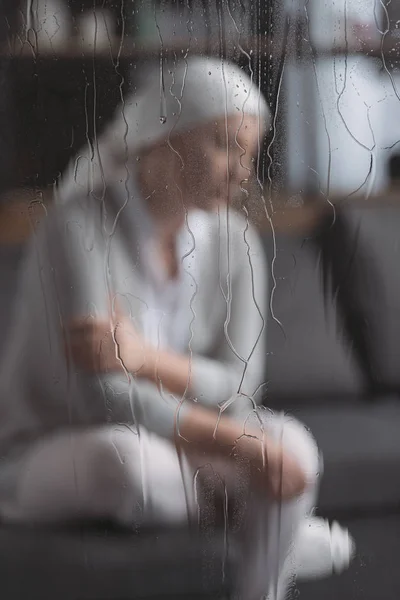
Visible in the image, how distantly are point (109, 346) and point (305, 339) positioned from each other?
0.21 metres

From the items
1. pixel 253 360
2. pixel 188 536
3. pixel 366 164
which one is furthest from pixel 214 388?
pixel 366 164

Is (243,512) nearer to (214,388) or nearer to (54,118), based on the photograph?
(214,388)

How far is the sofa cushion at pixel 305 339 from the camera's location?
0.64m

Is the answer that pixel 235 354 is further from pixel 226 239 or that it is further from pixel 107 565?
pixel 107 565

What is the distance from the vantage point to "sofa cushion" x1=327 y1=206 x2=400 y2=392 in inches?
25.2

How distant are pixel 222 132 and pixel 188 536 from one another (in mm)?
424

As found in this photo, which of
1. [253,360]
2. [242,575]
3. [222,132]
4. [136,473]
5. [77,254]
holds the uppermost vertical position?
[222,132]

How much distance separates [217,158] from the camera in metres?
0.62

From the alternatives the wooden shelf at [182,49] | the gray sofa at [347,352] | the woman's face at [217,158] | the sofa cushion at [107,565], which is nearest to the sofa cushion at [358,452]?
the gray sofa at [347,352]

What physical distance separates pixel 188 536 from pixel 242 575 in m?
0.08

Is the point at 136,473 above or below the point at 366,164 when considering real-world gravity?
below

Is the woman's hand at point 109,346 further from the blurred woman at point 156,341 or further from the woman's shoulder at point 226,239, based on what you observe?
the woman's shoulder at point 226,239

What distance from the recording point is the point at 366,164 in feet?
2.07

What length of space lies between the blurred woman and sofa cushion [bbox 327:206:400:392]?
0.29 feet
